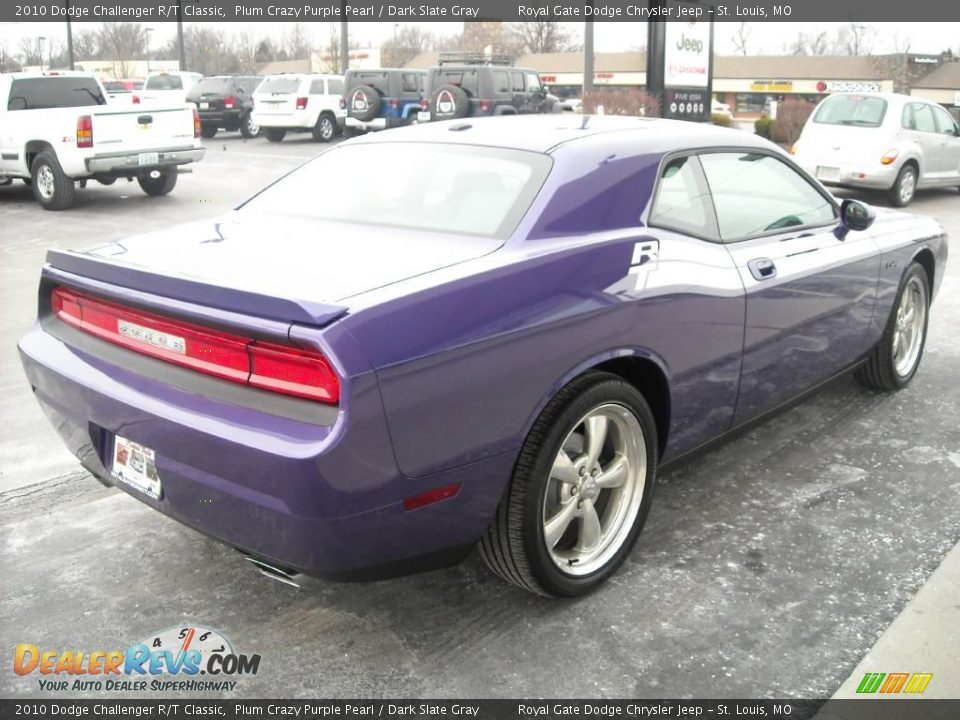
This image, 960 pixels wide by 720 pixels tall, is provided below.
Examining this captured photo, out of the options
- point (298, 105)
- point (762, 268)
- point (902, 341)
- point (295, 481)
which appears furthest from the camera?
point (298, 105)

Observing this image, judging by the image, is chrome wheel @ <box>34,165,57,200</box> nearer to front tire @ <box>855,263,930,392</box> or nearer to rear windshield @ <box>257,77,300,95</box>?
front tire @ <box>855,263,930,392</box>

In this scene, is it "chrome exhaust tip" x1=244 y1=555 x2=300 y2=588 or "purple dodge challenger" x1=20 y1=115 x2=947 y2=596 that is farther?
"chrome exhaust tip" x1=244 y1=555 x2=300 y2=588

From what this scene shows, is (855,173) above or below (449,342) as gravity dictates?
above

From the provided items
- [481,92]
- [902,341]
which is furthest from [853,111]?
[481,92]

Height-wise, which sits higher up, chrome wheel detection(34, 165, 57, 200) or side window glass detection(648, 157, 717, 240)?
side window glass detection(648, 157, 717, 240)

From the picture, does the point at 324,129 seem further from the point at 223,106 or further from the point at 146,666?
the point at 146,666

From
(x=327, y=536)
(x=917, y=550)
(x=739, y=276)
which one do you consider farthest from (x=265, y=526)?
(x=917, y=550)

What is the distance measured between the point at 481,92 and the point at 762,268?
18.7 metres

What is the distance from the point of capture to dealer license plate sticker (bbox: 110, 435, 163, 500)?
2881 millimetres

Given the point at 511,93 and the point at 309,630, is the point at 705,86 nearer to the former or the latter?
the point at 511,93

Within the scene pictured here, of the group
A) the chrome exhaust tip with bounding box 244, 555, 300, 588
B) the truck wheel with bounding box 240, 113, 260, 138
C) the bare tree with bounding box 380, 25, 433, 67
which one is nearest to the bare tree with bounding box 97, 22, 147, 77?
the bare tree with bounding box 380, 25, 433, 67

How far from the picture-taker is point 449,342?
2680 millimetres

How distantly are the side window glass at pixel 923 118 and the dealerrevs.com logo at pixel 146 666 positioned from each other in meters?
13.7

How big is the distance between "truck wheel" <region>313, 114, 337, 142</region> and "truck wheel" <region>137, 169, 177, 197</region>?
467 inches
